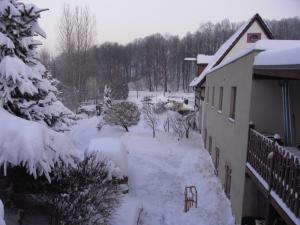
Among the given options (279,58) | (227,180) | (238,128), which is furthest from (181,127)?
(279,58)

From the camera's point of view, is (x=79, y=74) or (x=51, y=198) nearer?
(x=51, y=198)

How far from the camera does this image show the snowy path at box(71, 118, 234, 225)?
32.2 ft

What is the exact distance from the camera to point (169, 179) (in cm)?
1390

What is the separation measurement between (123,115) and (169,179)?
10.4m

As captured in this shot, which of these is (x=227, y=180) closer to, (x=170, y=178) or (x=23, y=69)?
(x=170, y=178)

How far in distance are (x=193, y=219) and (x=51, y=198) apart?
5141 mm

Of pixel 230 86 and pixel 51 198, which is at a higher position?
pixel 230 86

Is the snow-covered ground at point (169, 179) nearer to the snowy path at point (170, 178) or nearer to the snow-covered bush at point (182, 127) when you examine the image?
the snowy path at point (170, 178)

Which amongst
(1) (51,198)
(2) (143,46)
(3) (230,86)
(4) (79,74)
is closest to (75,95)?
(4) (79,74)

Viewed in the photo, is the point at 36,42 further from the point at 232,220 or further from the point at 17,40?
the point at 232,220

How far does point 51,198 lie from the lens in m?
6.64

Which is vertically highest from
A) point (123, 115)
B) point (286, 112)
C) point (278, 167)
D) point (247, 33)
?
point (247, 33)

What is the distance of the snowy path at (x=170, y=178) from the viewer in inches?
386

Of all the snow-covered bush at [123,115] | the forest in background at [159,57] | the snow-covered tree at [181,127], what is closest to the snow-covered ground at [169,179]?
the snow-covered tree at [181,127]
